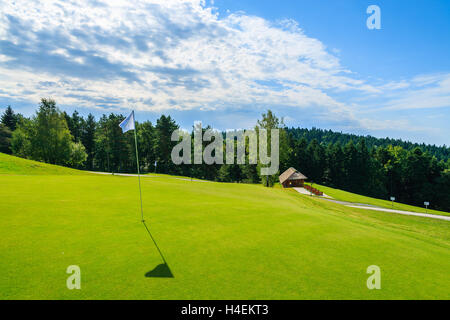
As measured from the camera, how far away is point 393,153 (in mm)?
98875

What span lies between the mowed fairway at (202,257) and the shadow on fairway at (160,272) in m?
0.18

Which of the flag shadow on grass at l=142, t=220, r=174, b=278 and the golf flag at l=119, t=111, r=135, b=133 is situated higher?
the golf flag at l=119, t=111, r=135, b=133

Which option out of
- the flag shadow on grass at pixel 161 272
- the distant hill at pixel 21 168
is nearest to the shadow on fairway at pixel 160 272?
the flag shadow on grass at pixel 161 272

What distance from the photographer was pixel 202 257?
830 cm

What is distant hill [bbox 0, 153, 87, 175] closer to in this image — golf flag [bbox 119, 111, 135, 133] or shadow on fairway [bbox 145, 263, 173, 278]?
golf flag [bbox 119, 111, 135, 133]

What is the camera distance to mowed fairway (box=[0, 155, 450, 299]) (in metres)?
6.38

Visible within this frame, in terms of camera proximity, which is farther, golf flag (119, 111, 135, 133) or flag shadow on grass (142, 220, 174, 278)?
golf flag (119, 111, 135, 133)

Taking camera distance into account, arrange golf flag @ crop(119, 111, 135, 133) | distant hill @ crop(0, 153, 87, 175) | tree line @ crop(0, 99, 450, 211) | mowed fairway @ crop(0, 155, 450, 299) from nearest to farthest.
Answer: mowed fairway @ crop(0, 155, 450, 299) → golf flag @ crop(119, 111, 135, 133) → distant hill @ crop(0, 153, 87, 175) → tree line @ crop(0, 99, 450, 211)

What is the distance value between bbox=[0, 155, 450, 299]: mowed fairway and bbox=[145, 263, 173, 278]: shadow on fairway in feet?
0.59

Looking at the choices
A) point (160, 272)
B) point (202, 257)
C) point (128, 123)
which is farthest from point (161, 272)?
point (128, 123)

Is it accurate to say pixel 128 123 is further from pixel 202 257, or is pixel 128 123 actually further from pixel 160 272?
pixel 160 272

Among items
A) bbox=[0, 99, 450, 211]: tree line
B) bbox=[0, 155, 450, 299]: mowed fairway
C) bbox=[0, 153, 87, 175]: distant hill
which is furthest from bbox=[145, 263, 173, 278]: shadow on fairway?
bbox=[0, 99, 450, 211]: tree line
